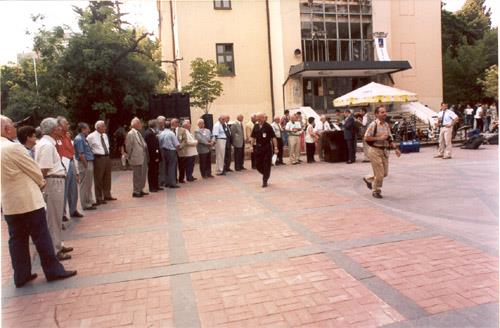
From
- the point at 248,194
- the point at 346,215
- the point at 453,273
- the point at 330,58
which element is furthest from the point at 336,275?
the point at 330,58

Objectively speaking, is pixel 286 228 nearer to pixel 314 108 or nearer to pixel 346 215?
pixel 346 215

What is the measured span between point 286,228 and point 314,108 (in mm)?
19985

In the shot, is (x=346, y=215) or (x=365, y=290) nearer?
(x=365, y=290)

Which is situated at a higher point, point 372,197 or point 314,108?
point 314,108

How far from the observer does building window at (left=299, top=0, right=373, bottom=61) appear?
25.0 meters

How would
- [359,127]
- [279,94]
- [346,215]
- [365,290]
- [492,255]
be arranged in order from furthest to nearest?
1. [279,94]
2. [359,127]
3. [346,215]
4. [492,255]
5. [365,290]

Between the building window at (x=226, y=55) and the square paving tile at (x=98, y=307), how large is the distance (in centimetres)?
2198

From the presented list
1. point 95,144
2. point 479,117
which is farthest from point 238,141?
point 479,117

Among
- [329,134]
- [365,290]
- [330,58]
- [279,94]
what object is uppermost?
[330,58]

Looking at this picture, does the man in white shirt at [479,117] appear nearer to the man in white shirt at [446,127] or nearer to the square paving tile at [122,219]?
the man in white shirt at [446,127]

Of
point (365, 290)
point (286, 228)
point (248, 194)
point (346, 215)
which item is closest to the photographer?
point (365, 290)

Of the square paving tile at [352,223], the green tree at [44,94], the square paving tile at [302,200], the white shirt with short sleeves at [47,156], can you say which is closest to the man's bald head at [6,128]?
the white shirt with short sleeves at [47,156]

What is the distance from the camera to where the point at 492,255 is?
16.2ft

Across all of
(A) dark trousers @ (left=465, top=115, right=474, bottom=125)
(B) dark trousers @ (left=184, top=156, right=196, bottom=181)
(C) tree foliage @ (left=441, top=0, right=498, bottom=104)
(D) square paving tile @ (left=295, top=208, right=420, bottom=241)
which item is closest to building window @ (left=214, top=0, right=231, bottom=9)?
(B) dark trousers @ (left=184, top=156, right=196, bottom=181)
